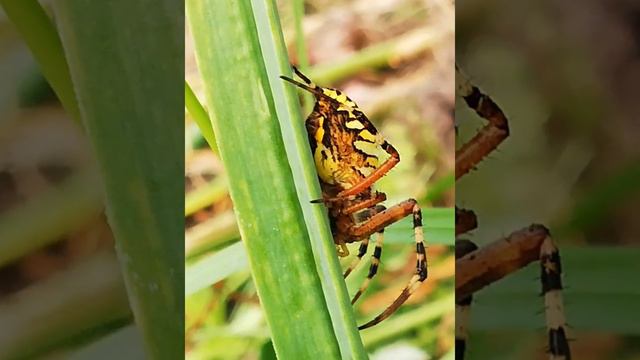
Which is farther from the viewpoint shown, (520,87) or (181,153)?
(181,153)

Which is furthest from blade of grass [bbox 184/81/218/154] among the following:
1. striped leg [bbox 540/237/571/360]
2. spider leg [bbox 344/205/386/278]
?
striped leg [bbox 540/237/571/360]

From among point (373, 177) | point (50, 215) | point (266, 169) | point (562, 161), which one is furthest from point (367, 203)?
point (50, 215)

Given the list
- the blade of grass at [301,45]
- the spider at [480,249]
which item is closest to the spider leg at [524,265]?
the spider at [480,249]

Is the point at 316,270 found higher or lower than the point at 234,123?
lower

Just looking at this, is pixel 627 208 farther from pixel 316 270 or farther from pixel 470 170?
pixel 316 270

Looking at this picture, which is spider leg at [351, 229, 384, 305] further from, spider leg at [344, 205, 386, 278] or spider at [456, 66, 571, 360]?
spider at [456, 66, 571, 360]

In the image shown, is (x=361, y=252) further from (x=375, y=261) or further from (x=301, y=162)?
(x=301, y=162)

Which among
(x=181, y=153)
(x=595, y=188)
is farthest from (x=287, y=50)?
(x=595, y=188)
